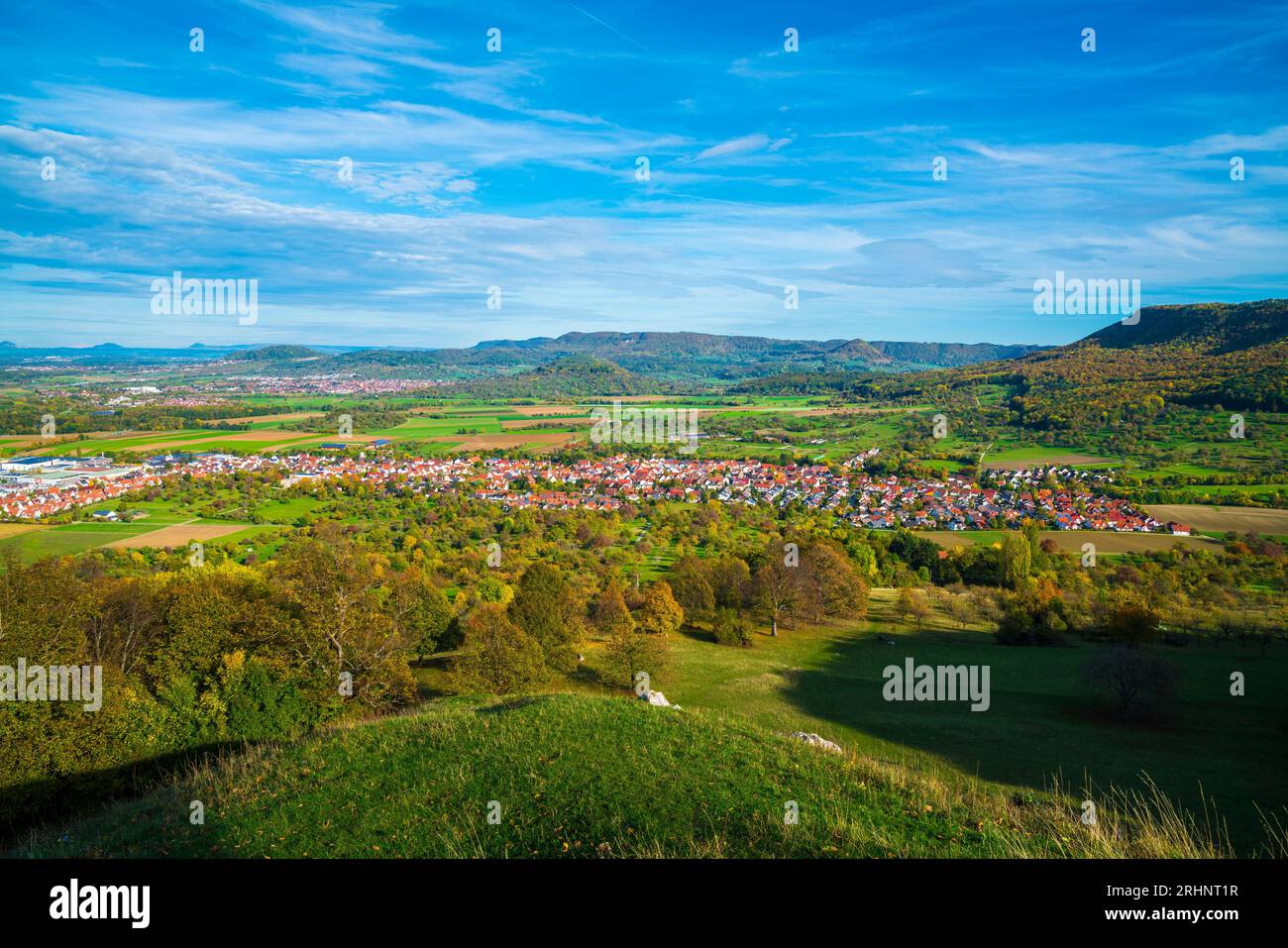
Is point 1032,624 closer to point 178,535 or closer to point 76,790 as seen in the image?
point 76,790

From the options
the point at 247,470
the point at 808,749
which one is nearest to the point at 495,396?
the point at 247,470

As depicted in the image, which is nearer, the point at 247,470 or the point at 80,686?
the point at 80,686

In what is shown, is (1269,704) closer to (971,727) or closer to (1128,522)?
(971,727)

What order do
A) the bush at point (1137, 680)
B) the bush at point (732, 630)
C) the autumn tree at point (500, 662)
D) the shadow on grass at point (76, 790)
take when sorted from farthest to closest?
1. the bush at point (732, 630)
2. the bush at point (1137, 680)
3. the autumn tree at point (500, 662)
4. the shadow on grass at point (76, 790)

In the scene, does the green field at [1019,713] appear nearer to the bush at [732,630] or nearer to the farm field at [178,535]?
the bush at [732,630]

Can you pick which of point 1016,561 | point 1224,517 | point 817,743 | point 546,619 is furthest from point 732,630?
point 1224,517

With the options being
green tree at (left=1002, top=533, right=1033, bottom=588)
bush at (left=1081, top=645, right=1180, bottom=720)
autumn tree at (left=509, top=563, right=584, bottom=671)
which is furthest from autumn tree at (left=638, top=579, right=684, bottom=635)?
green tree at (left=1002, top=533, right=1033, bottom=588)

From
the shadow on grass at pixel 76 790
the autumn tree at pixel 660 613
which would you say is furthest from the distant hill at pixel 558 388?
the shadow on grass at pixel 76 790
